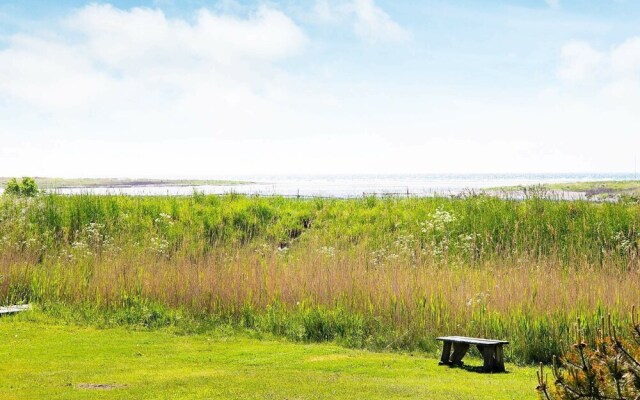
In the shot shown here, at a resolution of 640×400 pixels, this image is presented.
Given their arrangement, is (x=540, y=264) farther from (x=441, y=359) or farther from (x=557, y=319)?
(x=441, y=359)

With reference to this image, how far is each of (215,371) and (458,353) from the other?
3.38 metres

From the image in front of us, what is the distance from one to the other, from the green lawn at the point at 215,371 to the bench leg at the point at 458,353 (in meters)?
0.30

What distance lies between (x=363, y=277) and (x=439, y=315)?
6.70ft

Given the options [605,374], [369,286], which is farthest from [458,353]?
[605,374]

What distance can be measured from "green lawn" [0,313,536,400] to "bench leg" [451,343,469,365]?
0.30 meters

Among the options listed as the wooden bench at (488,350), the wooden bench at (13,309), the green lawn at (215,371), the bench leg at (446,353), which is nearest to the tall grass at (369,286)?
the wooden bench at (13,309)

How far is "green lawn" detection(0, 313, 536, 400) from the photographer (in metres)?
9.26

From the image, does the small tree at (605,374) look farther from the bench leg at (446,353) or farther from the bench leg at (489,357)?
the bench leg at (446,353)

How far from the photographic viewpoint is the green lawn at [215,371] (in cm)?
926

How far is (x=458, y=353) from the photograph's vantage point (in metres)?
11.2

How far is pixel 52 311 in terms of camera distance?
15977 millimetres

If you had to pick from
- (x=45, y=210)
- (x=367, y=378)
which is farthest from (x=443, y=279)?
(x=45, y=210)

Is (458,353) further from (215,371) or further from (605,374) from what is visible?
(605,374)

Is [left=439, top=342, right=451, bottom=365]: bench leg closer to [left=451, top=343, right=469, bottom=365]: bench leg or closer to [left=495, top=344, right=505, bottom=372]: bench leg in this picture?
[left=451, top=343, right=469, bottom=365]: bench leg
